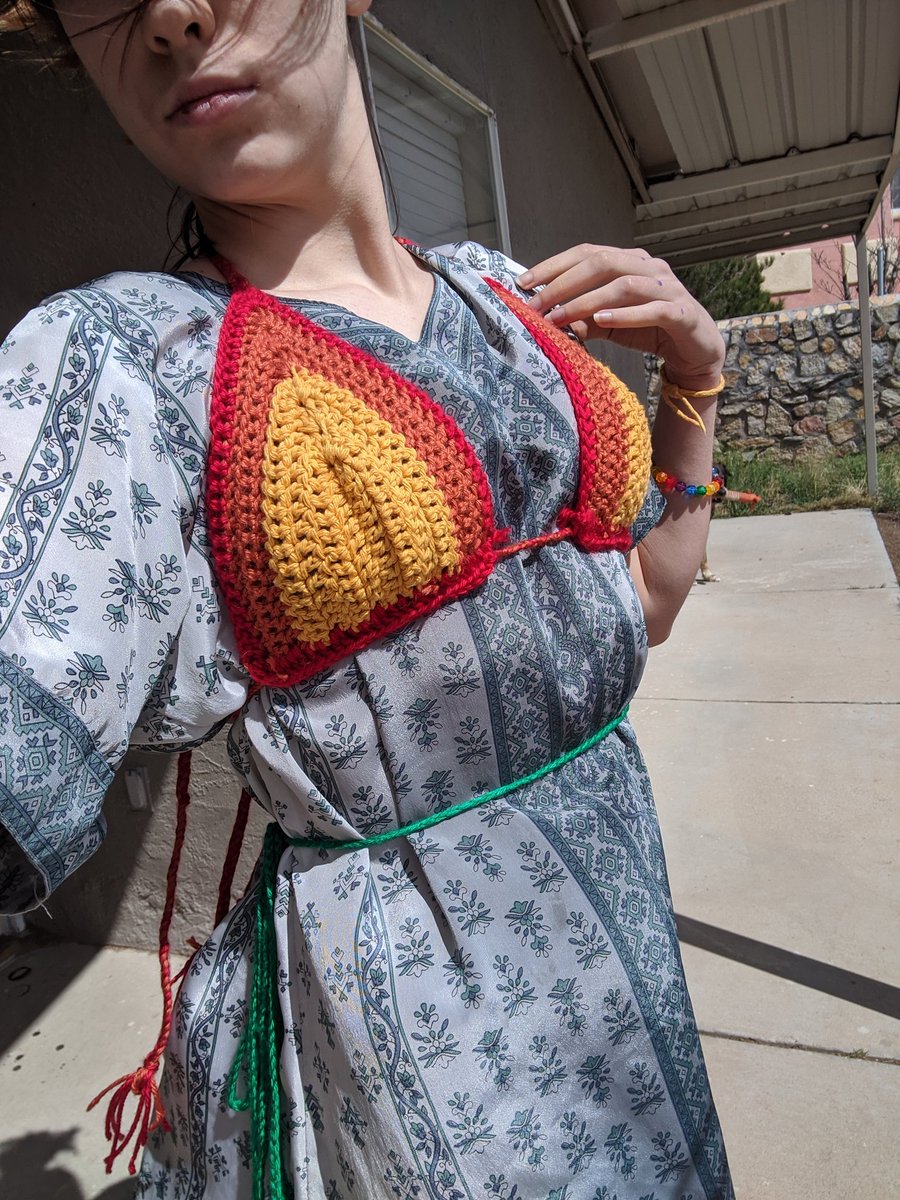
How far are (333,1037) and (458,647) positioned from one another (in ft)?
1.06

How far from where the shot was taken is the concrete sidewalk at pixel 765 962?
1959 mm

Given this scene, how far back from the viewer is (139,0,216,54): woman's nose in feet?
2.33

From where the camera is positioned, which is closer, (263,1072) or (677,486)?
(263,1072)

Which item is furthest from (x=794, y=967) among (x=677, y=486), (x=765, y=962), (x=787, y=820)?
(x=677, y=486)

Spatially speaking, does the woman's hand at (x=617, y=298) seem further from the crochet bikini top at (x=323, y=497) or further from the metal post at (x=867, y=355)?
the metal post at (x=867, y=355)

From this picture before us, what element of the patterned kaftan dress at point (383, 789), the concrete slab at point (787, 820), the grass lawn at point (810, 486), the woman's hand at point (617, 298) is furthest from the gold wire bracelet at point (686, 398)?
the grass lawn at point (810, 486)

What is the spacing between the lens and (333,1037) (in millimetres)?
730

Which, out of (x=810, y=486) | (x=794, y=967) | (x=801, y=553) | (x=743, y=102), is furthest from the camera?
(x=810, y=486)

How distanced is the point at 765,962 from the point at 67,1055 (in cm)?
179

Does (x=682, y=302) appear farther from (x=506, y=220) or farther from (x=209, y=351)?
(x=506, y=220)

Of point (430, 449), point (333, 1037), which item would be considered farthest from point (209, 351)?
point (333, 1037)

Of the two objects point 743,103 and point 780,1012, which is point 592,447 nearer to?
point 780,1012

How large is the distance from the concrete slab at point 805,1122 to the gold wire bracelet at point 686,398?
1587mm

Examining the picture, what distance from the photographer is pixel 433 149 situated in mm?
2641
